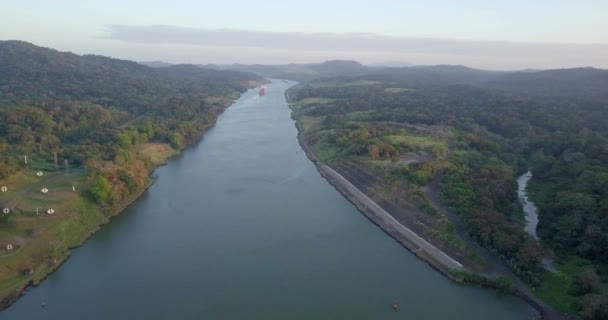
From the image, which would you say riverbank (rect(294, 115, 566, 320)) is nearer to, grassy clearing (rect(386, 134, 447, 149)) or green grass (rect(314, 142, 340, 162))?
green grass (rect(314, 142, 340, 162))

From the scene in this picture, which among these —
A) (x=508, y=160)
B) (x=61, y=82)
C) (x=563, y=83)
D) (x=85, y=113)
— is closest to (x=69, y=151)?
(x=85, y=113)

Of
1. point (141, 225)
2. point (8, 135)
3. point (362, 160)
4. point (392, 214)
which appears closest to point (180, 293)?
point (141, 225)

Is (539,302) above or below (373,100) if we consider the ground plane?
below

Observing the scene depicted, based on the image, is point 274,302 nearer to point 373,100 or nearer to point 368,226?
point 368,226

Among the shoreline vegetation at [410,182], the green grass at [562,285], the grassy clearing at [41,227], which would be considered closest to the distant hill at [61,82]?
the shoreline vegetation at [410,182]

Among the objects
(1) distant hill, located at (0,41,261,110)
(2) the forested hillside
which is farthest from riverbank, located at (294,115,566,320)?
(1) distant hill, located at (0,41,261,110)

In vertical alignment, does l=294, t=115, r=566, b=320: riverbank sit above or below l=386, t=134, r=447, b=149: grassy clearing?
below
